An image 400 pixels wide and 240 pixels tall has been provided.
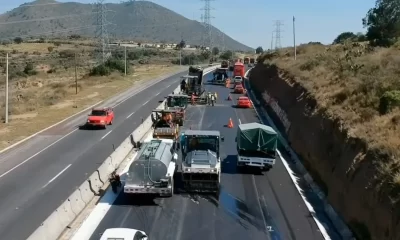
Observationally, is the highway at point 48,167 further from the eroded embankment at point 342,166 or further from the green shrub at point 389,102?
the green shrub at point 389,102

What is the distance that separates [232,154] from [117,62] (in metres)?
73.9

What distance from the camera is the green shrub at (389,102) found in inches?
1124

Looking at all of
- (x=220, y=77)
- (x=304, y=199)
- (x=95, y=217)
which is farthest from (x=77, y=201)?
(x=220, y=77)

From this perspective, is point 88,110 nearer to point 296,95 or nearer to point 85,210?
point 296,95

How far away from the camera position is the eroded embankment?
62.4 feet

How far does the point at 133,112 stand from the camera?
55656 mm

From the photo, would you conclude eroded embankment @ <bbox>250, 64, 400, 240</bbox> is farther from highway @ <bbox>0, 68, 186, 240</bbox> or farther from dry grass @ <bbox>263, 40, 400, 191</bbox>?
highway @ <bbox>0, 68, 186, 240</bbox>

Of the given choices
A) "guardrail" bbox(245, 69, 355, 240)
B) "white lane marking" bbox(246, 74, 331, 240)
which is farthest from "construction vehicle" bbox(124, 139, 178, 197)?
"guardrail" bbox(245, 69, 355, 240)

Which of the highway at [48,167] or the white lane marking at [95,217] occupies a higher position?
the highway at [48,167]

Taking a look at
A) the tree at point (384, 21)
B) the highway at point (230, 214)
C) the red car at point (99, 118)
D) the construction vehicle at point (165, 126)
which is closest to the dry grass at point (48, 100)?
the red car at point (99, 118)

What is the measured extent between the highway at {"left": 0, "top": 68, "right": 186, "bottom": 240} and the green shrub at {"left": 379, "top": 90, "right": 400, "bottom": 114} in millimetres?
16981

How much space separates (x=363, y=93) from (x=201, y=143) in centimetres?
1330

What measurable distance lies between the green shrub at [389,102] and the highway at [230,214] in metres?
6.62

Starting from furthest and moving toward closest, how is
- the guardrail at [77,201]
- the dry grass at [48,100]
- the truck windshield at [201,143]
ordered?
the dry grass at [48,100] < the truck windshield at [201,143] < the guardrail at [77,201]
